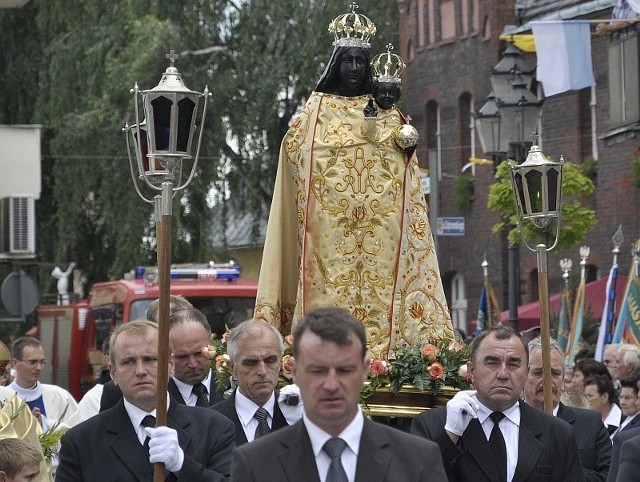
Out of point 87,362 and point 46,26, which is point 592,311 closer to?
point 87,362

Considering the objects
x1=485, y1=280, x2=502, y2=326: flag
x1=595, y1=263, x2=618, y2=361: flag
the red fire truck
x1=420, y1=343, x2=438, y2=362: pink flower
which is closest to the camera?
x1=420, y1=343, x2=438, y2=362: pink flower

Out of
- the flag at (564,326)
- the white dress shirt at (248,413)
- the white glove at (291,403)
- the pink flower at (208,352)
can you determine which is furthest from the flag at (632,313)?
the white dress shirt at (248,413)

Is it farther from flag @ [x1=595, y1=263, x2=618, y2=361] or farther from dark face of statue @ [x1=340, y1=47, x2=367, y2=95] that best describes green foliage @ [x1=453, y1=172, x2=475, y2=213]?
dark face of statue @ [x1=340, y1=47, x2=367, y2=95]

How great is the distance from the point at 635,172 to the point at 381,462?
23704 millimetres

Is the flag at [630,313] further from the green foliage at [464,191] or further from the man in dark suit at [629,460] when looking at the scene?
the green foliage at [464,191]

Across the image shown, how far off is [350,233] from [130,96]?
2077 cm

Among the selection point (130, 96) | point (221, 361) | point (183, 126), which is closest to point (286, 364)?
point (221, 361)

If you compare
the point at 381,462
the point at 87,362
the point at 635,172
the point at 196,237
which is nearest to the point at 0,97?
the point at 196,237

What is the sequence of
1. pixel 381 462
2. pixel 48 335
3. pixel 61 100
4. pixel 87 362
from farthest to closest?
1. pixel 61 100
2. pixel 48 335
3. pixel 87 362
4. pixel 381 462

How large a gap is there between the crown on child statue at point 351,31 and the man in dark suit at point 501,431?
10.3 feet

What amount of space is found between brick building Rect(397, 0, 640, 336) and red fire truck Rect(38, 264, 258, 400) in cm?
599

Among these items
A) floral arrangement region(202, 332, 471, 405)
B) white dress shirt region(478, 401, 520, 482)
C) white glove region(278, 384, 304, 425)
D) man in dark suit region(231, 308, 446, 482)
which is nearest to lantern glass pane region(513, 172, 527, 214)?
floral arrangement region(202, 332, 471, 405)

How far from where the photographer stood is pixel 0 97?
31.8 m

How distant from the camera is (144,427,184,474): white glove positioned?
719cm
